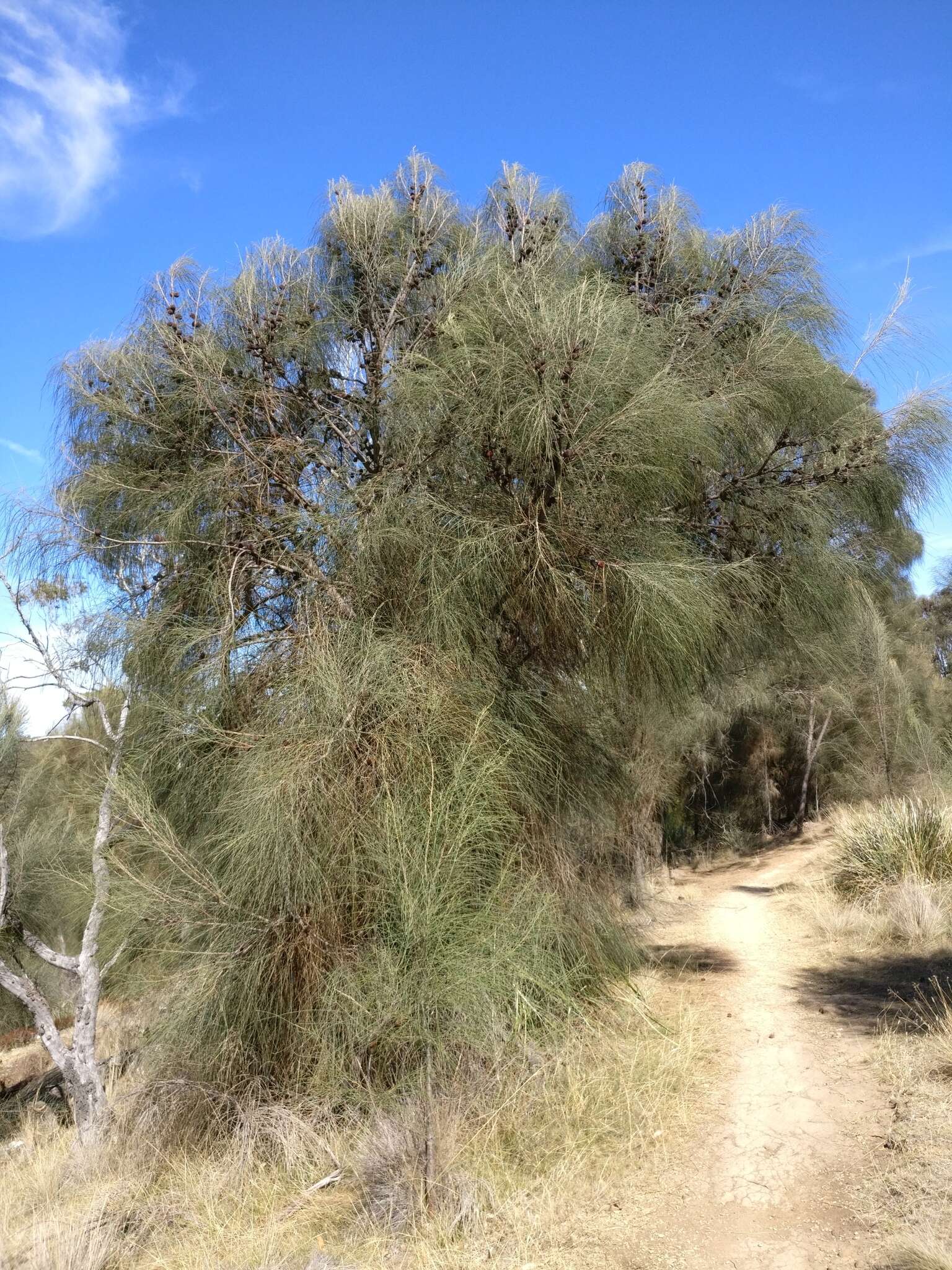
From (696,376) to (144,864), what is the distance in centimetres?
439

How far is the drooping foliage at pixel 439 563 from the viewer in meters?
4.71

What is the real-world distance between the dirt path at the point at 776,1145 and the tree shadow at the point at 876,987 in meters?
0.09

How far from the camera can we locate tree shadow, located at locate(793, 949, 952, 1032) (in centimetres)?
591

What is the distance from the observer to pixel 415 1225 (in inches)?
152

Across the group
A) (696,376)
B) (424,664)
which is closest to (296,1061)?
(424,664)

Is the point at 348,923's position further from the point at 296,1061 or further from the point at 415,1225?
the point at 415,1225

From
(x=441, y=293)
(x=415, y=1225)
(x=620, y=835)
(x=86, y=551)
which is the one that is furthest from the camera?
(x=620, y=835)

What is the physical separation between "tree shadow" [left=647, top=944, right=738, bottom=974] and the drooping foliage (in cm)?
194

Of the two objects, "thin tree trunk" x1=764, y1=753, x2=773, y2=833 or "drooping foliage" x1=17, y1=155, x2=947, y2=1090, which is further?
"thin tree trunk" x1=764, y1=753, x2=773, y2=833

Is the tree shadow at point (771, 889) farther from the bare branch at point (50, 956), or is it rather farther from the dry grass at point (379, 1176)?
the bare branch at point (50, 956)

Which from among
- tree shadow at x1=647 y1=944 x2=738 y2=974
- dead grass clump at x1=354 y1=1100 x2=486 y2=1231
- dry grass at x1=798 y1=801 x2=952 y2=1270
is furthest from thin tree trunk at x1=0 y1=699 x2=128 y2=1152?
dry grass at x1=798 y1=801 x2=952 y2=1270

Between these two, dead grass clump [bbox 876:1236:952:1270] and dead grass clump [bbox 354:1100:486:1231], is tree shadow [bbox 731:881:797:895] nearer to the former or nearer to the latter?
dead grass clump [bbox 354:1100:486:1231]

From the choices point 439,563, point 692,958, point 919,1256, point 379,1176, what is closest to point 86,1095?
point 379,1176

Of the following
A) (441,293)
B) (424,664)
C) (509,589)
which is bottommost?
(424,664)
